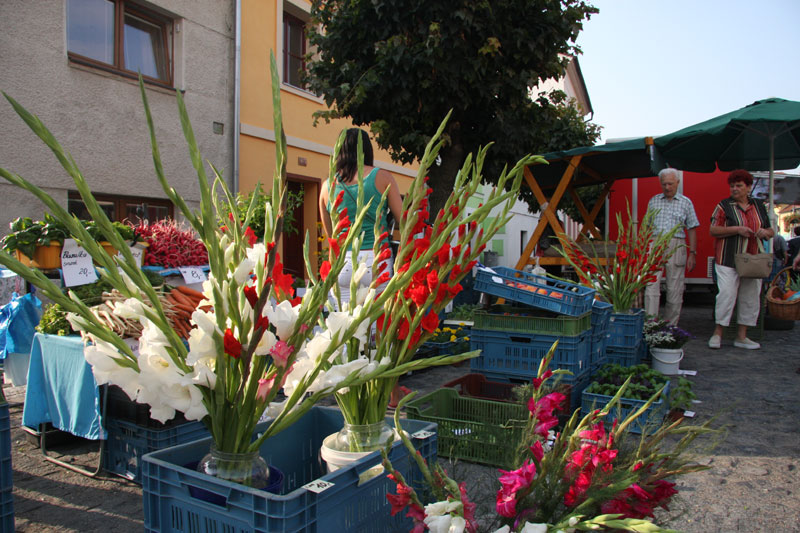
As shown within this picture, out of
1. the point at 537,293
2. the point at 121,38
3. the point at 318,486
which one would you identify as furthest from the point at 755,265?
the point at 121,38

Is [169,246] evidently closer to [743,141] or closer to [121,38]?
[121,38]

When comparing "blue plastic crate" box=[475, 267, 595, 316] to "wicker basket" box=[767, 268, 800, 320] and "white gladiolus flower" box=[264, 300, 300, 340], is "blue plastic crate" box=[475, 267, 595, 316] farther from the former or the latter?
"wicker basket" box=[767, 268, 800, 320]

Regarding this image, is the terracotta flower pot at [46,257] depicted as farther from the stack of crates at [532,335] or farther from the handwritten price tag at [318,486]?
the handwritten price tag at [318,486]

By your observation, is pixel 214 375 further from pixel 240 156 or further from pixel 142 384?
pixel 240 156

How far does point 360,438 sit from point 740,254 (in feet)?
18.9

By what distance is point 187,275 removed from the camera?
12.3 feet

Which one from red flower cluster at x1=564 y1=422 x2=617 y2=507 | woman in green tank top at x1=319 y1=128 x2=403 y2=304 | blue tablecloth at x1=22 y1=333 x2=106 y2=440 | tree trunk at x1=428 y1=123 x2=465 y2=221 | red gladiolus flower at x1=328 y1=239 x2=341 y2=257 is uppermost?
tree trunk at x1=428 y1=123 x2=465 y2=221

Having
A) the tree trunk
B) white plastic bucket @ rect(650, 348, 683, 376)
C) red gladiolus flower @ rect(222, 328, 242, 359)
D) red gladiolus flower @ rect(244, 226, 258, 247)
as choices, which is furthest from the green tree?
red gladiolus flower @ rect(222, 328, 242, 359)

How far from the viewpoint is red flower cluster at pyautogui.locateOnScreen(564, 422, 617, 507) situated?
1.12 m

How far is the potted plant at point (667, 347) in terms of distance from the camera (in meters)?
4.85

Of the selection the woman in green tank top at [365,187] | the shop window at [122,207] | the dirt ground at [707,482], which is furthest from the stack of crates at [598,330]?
the shop window at [122,207]

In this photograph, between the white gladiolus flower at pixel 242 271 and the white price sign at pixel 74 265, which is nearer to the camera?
the white gladiolus flower at pixel 242 271

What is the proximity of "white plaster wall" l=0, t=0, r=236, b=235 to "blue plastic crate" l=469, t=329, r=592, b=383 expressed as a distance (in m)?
2.52

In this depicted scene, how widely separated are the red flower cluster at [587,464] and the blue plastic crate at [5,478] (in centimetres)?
182
